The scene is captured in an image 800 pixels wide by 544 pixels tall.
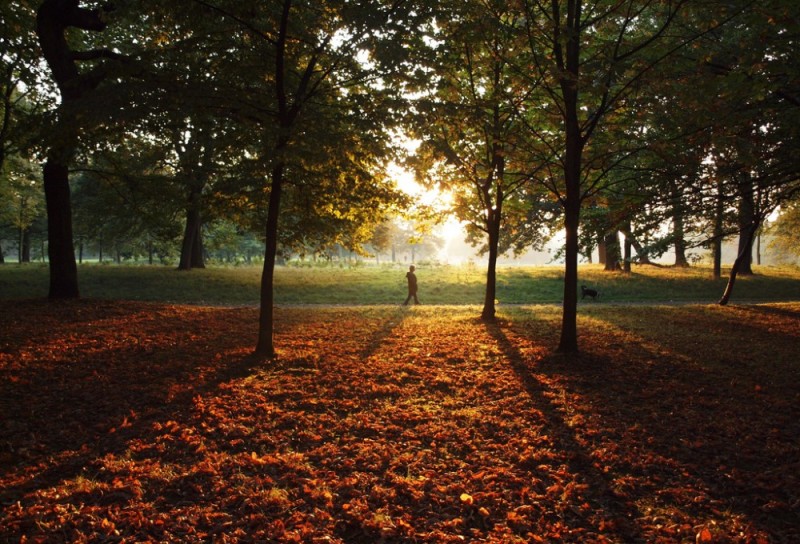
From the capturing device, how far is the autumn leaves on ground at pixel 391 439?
3.82 metres

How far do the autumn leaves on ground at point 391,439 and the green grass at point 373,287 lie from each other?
9.84 metres

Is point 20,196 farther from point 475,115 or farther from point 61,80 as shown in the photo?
point 475,115

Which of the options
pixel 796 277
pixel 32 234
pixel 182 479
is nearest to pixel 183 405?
pixel 182 479

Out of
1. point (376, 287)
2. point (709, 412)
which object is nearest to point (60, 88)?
point (376, 287)

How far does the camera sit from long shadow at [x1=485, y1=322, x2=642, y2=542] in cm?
386

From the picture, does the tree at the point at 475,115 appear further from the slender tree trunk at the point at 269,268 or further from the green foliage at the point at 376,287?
the green foliage at the point at 376,287

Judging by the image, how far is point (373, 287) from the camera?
23.5 m

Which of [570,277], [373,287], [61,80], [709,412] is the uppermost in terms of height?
[61,80]

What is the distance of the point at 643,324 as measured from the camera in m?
12.5

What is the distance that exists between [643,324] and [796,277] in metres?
21.1

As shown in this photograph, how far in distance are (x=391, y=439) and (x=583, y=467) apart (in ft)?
7.47

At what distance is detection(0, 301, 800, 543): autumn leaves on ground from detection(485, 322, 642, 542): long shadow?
2 cm

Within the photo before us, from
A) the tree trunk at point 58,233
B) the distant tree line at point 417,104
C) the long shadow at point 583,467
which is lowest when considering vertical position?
the long shadow at point 583,467

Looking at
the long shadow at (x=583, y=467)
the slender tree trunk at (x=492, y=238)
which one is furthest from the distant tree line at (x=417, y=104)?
the long shadow at (x=583, y=467)
